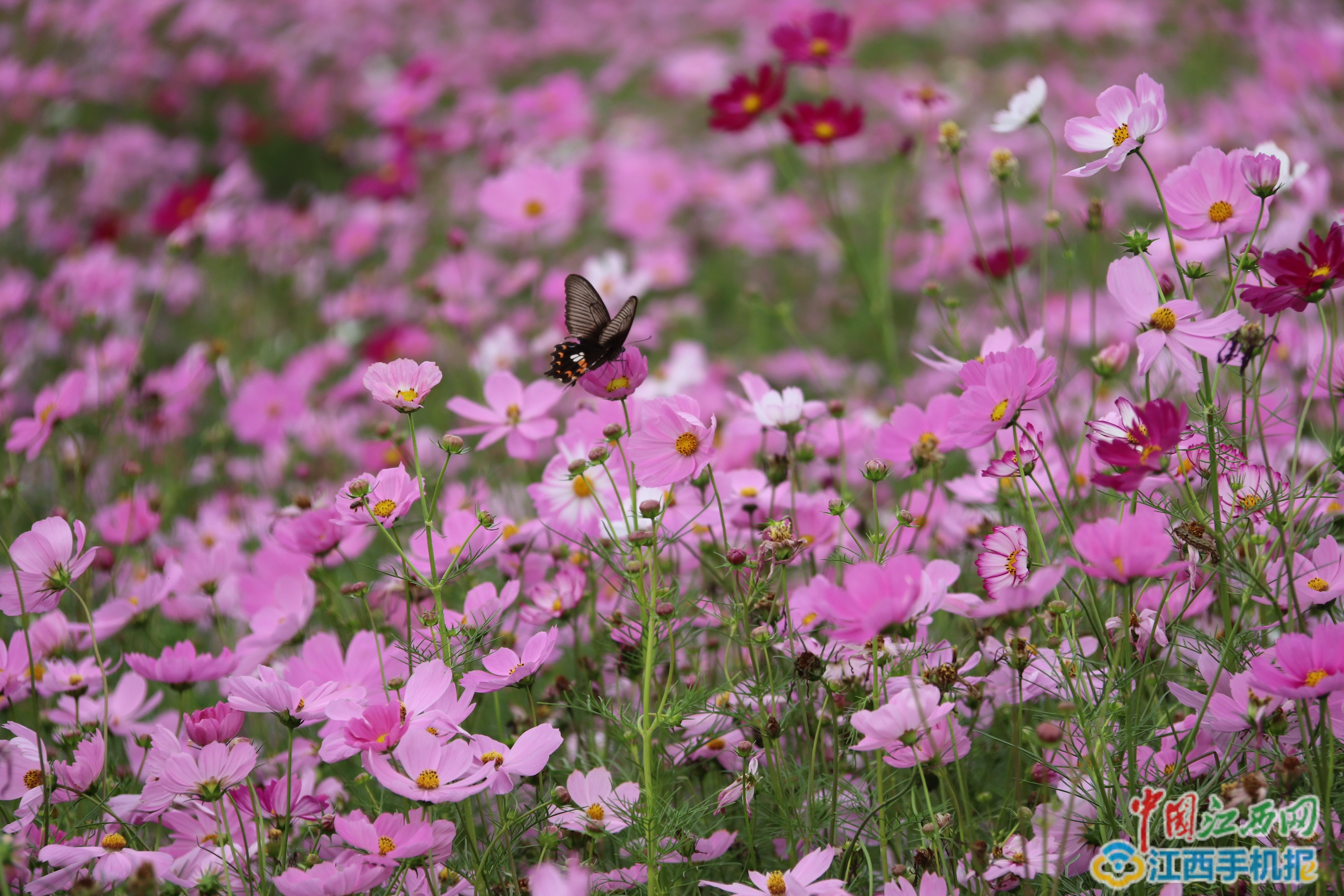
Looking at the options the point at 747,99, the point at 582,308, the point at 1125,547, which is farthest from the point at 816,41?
the point at 1125,547

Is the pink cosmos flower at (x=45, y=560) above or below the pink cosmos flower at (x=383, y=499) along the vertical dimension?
below

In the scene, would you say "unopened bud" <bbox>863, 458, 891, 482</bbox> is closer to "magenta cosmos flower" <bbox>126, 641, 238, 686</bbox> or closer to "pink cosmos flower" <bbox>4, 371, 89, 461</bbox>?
"magenta cosmos flower" <bbox>126, 641, 238, 686</bbox>

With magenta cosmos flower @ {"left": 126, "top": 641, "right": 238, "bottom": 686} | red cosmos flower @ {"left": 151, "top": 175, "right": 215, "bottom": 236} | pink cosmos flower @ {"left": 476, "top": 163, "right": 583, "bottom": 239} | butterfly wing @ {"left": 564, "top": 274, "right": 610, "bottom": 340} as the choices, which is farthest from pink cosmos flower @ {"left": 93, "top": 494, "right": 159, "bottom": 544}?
red cosmos flower @ {"left": 151, "top": 175, "right": 215, "bottom": 236}

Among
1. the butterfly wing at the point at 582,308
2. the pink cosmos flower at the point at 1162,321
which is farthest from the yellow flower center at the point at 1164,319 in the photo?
the butterfly wing at the point at 582,308

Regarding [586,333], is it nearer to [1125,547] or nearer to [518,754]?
[518,754]

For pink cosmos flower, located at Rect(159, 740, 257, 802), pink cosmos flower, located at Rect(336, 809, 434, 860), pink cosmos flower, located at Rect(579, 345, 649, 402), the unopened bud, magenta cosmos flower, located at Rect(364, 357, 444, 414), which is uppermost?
magenta cosmos flower, located at Rect(364, 357, 444, 414)

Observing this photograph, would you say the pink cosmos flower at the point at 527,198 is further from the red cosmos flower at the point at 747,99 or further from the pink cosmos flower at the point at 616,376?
the pink cosmos flower at the point at 616,376

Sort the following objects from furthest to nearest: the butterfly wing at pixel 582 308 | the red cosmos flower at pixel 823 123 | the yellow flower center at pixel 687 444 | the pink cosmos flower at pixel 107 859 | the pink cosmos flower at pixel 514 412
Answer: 1. the red cosmos flower at pixel 823 123
2. the pink cosmos flower at pixel 514 412
3. the butterfly wing at pixel 582 308
4. the yellow flower center at pixel 687 444
5. the pink cosmos flower at pixel 107 859
